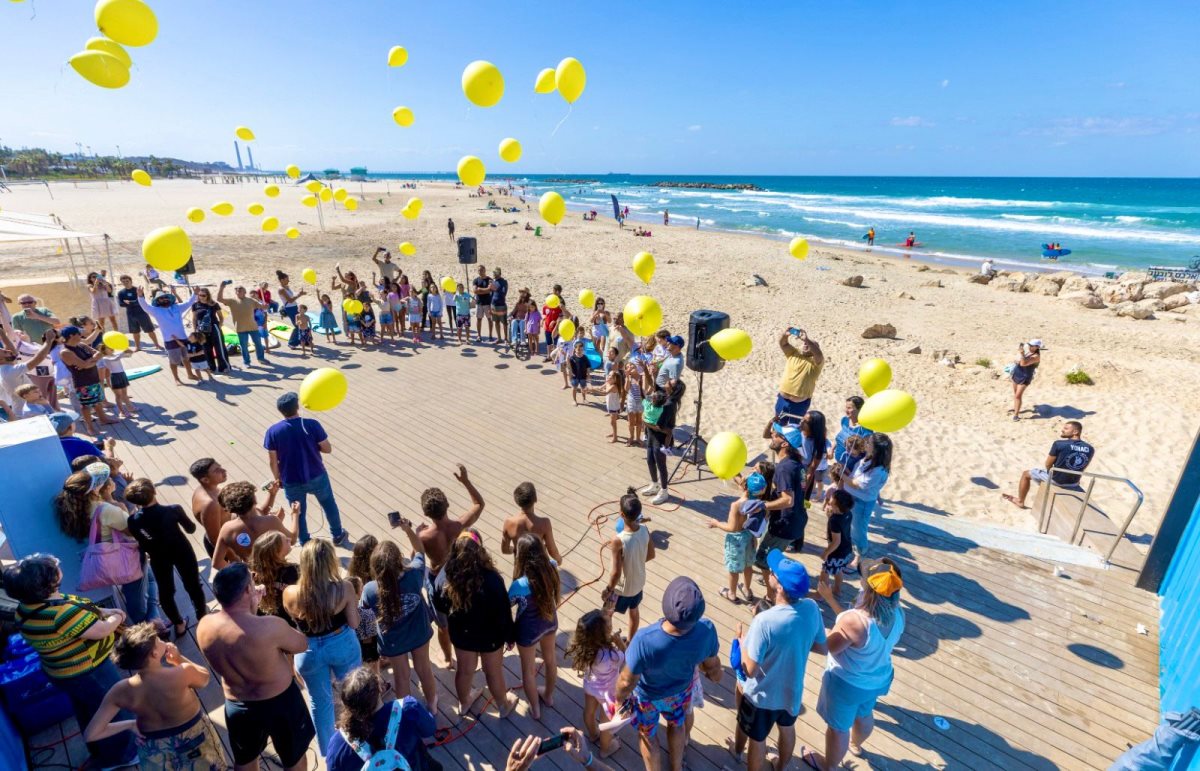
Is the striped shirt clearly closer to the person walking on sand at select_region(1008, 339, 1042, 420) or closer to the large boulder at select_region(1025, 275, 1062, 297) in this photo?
the person walking on sand at select_region(1008, 339, 1042, 420)

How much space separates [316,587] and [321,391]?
2.49 m

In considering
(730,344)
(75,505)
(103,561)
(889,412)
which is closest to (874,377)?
(889,412)

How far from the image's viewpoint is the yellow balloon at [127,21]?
4.59 metres

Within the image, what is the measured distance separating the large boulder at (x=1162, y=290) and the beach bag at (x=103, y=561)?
93.9 feet

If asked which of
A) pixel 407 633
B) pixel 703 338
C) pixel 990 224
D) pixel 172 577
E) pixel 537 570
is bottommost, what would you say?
pixel 172 577

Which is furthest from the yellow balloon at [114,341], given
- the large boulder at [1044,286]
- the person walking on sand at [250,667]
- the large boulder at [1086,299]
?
the large boulder at [1044,286]

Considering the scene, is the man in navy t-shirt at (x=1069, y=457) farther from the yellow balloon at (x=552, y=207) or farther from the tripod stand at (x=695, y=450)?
the yellow balloon at (x=552, y=207)

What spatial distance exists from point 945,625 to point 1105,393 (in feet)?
34.3

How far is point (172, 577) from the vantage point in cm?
405

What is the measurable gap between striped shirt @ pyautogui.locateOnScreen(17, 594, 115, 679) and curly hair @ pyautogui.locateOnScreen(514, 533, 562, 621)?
91.7 inches

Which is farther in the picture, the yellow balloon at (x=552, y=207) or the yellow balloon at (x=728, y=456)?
the yellow balloon at (x=552, y=207)

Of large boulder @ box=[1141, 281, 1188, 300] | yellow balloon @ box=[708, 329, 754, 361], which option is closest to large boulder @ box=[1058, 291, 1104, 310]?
large boulder @ box=[1141, 281, 1188, 300]

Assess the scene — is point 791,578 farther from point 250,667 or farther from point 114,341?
point 114,341

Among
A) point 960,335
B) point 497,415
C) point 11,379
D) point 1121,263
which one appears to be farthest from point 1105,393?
point 1121,263
